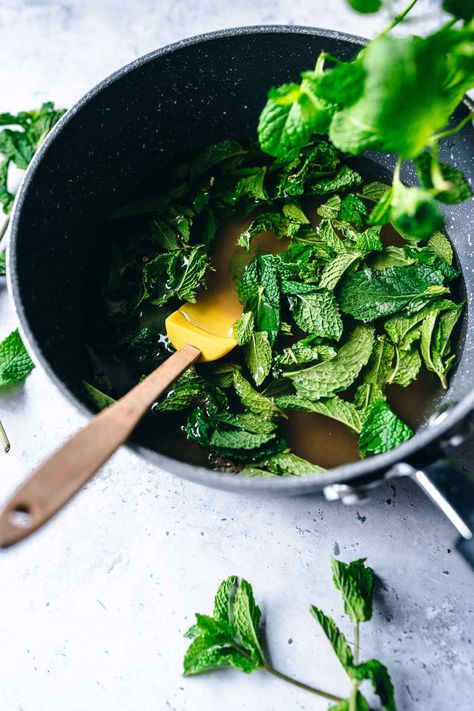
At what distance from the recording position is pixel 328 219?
3.72ft

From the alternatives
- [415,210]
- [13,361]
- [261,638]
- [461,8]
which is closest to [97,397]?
[13,361]

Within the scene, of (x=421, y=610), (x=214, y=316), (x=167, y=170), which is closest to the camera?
(x=421, y=610)

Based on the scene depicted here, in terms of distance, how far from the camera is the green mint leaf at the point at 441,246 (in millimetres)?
1113

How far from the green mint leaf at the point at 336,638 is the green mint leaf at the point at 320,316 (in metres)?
0.38

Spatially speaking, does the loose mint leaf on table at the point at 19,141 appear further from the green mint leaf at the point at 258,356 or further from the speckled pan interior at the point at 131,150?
the green mint leaf at the point at 258,356

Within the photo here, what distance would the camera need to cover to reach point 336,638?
0.92 m

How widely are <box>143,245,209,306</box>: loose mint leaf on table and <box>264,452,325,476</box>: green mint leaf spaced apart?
27cm

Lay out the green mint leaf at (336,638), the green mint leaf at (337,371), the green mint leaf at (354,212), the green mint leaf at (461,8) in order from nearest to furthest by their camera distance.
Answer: the green mint leaf at (461,8) → the green mint leaf at (336,638) → the green mint leaf at (337,371) → the green mint leaf at (354,212)

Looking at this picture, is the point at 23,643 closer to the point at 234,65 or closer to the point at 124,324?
the point at 124,324

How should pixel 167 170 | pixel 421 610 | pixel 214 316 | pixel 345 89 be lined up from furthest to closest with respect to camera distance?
pixel 167 170, pixel 214 316, pixel 421 610, pixel 345 89

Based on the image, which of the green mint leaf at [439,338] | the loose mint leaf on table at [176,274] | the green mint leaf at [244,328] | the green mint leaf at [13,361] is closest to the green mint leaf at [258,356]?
the green mint leaf at [244,328]

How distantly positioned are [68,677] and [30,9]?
115 centimetres

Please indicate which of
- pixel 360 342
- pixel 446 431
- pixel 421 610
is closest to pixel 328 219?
pixel 360 342

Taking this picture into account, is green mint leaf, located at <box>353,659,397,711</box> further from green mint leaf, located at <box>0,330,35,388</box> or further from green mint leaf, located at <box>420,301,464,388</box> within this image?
green mint leaf, located at <box>0,330,35,388</box>
